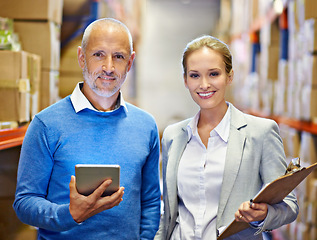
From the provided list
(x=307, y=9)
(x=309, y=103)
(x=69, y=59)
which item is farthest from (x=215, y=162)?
(x=69, y=59)

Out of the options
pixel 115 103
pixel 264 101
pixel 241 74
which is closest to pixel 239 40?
pixel 241 74

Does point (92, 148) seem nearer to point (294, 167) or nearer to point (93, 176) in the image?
point (93, 176)

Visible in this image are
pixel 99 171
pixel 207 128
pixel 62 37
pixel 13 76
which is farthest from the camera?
pixel 62 37

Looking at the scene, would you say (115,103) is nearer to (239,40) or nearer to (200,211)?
(200,211)

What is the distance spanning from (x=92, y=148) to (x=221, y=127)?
61cm

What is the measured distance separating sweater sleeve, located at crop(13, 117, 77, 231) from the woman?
0.51 m

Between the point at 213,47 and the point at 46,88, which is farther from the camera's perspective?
the point at 46,88

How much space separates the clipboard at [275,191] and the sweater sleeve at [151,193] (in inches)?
18.3

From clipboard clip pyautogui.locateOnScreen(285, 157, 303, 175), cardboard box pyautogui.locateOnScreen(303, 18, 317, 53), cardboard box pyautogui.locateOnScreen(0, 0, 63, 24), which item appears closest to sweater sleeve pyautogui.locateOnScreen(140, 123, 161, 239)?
clipboard clip pyautogui.locateOnScreen(285, 157, 303, 175)

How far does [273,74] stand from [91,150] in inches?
177

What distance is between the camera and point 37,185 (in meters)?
1.97

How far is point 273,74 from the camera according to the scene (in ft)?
19.9

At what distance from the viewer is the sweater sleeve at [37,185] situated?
1.90 metres

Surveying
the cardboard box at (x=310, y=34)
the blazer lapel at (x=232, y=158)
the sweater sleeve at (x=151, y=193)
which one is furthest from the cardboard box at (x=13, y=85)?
the cardboard box at (x=310, y=34)
